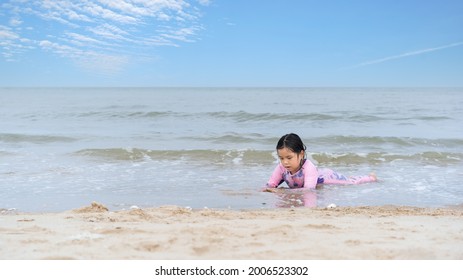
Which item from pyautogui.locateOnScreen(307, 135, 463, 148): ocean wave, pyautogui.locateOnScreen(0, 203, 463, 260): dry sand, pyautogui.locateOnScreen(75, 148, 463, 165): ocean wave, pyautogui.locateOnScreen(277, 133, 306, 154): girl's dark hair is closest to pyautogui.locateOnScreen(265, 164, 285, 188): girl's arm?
pyautogui.locateOnScreen(277, 133, 306, 154): girl's dark hair

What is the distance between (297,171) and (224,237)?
3865 mm

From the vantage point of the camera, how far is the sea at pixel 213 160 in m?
6.59

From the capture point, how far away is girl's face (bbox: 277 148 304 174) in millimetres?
6723

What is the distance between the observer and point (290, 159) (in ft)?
22.3

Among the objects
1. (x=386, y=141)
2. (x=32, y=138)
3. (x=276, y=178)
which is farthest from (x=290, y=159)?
(x=32, y=138)

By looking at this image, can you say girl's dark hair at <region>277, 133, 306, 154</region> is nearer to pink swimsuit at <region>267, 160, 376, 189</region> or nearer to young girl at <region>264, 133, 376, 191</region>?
young girl at <region>264, 133, 376, 191</region>

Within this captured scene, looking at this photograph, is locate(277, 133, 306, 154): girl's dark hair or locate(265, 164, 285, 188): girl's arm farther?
locate(265, 164, 285, 188): girl's arm

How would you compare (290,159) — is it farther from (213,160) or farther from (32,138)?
(32,138)

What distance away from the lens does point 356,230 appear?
12.5ft

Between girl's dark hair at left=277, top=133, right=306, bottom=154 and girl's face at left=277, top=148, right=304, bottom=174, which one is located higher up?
girl's dark hair at left=277, top=133, right=306, bottom=154

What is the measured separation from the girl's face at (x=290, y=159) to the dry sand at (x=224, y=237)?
2.04 m

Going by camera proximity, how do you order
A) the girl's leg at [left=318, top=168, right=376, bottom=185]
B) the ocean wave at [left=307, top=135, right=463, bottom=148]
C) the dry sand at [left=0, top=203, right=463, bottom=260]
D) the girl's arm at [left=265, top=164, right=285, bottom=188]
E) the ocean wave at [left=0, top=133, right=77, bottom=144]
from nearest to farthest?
the dry sand at [left=0, top=203, right=463, bottom=260]
the girl's arm at [left=265, top=164, right=285, bottom=188]
the girl's leg at [left=318, top=168, right=376, bottom=185]
the ocean wave at [left=307, top=135, right=463, bottom=148]
the ocean wave at [left=0, top=133, right=77, bottom=144]

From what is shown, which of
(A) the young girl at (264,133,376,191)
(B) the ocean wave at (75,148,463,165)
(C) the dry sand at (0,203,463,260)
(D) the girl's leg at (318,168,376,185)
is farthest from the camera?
(B) the ocean wave at (75,148,463,165)

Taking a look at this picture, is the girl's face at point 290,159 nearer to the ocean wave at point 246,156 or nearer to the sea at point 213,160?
the sea at point 213,160
